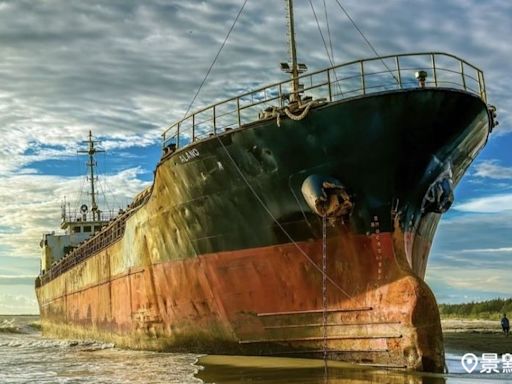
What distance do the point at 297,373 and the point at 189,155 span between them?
5305 millimetres

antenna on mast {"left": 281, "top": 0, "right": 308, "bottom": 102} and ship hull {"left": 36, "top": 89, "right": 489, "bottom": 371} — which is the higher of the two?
antenna on mast {"left": 281, "top": 0, "right": 308, "bottom": 102}

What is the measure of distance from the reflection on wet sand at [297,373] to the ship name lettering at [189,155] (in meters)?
4.18

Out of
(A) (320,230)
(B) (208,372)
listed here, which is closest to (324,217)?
(A) (320,230)

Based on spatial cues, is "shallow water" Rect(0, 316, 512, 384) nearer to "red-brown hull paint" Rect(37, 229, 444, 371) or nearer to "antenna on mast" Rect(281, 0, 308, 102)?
"red-brown hull paint" Rect(37, 229, 444, 371)

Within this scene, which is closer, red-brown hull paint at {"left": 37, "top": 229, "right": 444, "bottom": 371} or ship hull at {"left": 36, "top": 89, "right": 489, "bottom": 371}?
red-brown hull paint at {"left": 37, "top": 229, "right": 444, "bottom": 371}

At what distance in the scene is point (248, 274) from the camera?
12414 mm

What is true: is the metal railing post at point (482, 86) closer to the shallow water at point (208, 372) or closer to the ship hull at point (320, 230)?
the ship hull at point (320, 230)

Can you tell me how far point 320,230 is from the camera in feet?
38.0

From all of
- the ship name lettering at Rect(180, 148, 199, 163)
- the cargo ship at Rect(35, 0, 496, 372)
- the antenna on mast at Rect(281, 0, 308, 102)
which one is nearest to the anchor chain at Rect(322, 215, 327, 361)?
the cargo ship at Rect(35, 0, 496, 372)

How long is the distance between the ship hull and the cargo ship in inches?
0.8

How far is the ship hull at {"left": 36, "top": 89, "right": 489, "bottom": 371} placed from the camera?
1081cm

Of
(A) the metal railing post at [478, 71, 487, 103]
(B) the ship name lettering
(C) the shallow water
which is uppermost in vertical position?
(A) the metal railing post at [478, 71, 487, 103]

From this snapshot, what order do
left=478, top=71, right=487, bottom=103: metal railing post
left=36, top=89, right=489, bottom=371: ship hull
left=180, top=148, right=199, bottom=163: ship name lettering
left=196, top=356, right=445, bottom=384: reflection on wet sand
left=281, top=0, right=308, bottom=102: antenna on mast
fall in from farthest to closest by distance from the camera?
left=281, top=0, right=308, bottom=102: antenna on mast < left=180, top=148, right=199, bottom=163: ship name lettering < left=478, top=71, right=487, bottom=103: metal railing post < left=36, top=89, right=489, bottom=371: ship hull < left=196, top=356, right=445, bottom=384: reflection on wet sand

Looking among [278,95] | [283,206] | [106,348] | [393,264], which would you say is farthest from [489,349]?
[106,348]
